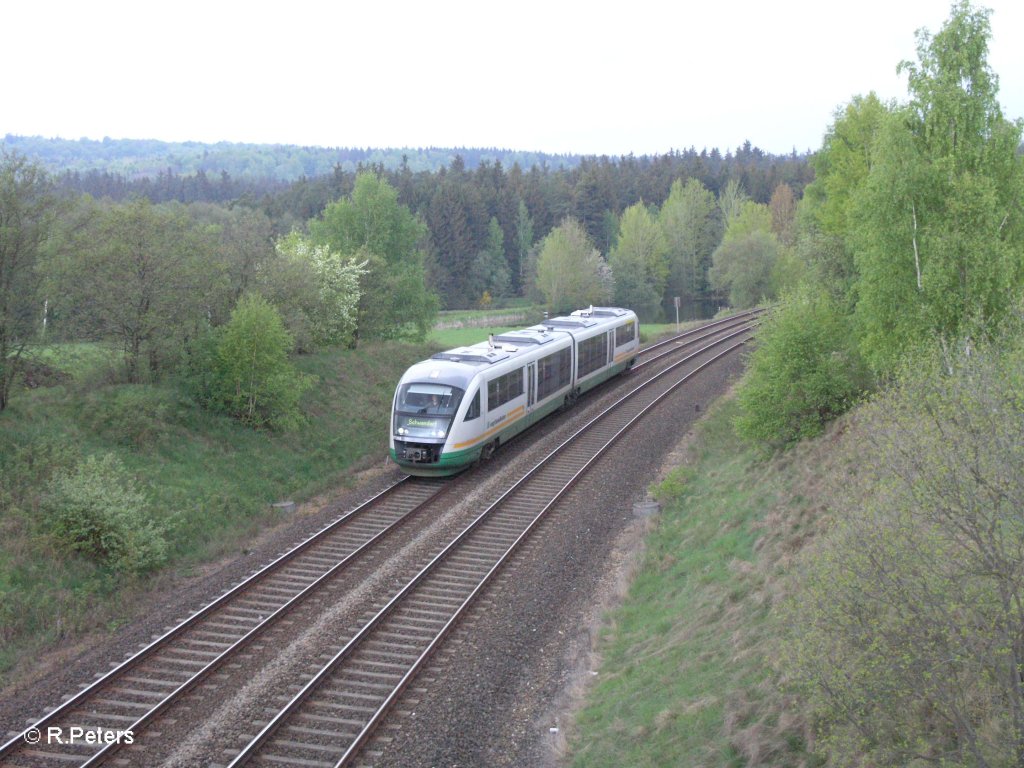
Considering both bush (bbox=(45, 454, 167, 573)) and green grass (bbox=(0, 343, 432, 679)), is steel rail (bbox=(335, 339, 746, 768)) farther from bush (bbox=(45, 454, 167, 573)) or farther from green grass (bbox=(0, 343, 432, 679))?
bush (bbox=(45, 454, 167, 573))

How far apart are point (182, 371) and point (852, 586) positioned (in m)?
19.6

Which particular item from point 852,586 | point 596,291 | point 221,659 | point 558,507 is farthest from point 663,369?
point 596,291

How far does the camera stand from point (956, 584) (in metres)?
7.27

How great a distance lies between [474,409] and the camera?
22.2 m

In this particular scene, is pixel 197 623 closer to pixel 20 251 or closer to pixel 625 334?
pixel 20 251

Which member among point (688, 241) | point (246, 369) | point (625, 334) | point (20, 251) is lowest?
point (246, 369)

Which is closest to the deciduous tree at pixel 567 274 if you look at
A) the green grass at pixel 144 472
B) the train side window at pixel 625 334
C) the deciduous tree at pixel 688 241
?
the deciduous tree at pixel 688 241

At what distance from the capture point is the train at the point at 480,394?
2159 centimetres

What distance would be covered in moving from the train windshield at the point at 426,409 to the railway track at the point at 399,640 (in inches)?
98.2

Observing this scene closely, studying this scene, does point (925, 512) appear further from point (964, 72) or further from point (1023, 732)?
point (964, 72)

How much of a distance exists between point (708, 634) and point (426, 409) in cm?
1100

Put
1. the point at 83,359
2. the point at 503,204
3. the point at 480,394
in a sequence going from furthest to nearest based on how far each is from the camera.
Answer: the point at 503,204
the point at 480,394
the point at 83,359

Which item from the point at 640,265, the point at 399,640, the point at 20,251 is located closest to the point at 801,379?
the point at 399,640

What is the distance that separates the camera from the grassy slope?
389 inches
